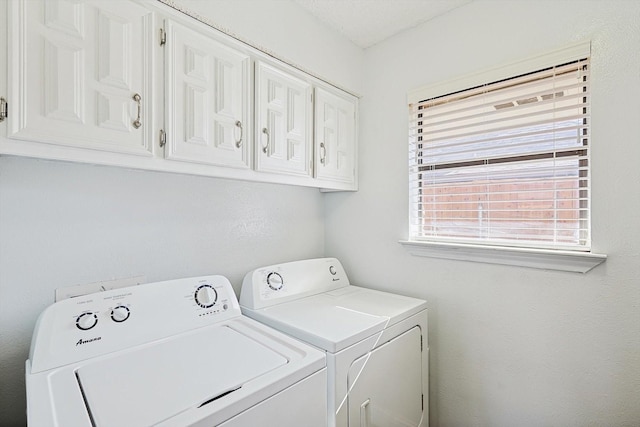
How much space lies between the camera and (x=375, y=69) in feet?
6.72

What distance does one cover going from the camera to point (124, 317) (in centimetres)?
116

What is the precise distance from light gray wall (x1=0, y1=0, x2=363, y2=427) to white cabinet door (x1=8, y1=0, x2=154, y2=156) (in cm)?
7

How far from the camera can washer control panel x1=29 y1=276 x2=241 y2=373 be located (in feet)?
3.31

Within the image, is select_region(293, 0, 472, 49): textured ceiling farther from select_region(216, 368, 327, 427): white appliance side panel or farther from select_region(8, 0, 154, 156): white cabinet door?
select_region(216, 368, 327, 427): white appliance side panel

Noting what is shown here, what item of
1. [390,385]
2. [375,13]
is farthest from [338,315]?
[375,13]

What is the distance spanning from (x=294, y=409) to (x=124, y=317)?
726mm

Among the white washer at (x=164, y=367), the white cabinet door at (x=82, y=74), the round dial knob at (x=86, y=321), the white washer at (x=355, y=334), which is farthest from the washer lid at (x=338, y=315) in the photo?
the white cabinet door at (x=82, y=74)

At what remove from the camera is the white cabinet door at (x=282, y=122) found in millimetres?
1492

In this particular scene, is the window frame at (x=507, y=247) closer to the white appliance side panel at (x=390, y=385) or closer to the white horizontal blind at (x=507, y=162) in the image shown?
the white horizontal blind at (x=507, y=162)

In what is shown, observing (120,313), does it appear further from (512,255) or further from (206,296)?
(512,255)

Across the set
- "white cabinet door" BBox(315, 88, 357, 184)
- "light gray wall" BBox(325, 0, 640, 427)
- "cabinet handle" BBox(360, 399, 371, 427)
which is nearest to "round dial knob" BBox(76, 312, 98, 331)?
"cabinet handle" BBox(360, 399, 371, 427)

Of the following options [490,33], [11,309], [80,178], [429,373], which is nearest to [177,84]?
[80,178]

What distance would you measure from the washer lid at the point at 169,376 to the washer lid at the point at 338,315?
0.20 m

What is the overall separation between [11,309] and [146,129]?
0.80m
